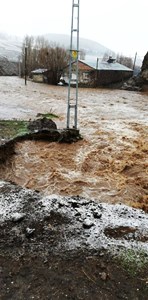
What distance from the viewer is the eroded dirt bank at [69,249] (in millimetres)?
2926

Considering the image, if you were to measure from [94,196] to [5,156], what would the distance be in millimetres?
2478

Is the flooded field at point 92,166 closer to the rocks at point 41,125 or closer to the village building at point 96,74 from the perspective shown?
the rocks at point 41,125

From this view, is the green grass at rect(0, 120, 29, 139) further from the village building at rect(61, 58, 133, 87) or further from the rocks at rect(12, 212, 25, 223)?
the village building at rect(61, 58, 133, 87)

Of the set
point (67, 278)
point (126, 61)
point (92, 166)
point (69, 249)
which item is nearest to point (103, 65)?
point (126, 61)

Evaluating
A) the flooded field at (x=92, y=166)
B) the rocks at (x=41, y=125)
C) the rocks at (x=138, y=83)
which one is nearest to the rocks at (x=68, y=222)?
the flooded field at (x=92, y=166)

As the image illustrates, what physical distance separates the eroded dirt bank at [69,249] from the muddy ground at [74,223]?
10 mm

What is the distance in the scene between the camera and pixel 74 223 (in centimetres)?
410

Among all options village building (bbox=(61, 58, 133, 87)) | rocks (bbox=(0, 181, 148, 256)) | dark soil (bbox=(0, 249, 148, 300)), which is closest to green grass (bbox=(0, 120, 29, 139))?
rocks (bbox=(0, 181, 148, 256))

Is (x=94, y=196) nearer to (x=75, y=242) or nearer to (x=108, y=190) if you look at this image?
(x=108, y=190)

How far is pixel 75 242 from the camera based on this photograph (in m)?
3.69

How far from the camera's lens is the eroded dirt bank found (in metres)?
2.93

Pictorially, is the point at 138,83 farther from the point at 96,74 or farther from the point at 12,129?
the point at 12,129

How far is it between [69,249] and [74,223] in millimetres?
590

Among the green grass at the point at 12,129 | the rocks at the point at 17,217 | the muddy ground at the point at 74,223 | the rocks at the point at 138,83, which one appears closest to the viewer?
the muddy ground at the point at 74,223
